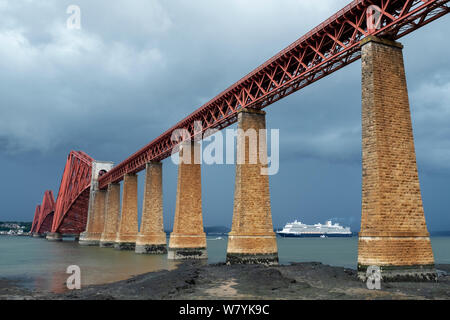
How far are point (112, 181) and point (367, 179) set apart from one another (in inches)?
2230

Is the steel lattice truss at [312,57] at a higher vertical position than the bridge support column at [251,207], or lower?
higher

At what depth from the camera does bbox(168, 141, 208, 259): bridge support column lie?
36281 mm

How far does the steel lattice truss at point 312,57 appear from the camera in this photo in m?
17.6

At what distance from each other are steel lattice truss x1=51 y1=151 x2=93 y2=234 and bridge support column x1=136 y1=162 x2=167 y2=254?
1613 inches

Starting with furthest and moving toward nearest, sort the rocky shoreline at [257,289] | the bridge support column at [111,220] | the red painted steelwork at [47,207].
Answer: the red painted steelwork at [47,207]
the bridge support column at [111,220]
the rocky shoreline at [257,289]

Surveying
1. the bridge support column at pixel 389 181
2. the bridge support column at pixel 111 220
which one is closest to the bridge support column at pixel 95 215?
the bridge support column at pixel 111 220

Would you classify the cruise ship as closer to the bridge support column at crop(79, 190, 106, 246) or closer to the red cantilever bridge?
the bridge support column at crop(79, 190, 106, 246)

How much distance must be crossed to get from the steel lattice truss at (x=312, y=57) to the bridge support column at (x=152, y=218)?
1058 centimetres

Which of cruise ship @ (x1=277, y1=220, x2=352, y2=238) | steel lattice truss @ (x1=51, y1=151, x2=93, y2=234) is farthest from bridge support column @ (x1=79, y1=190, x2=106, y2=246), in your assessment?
cruise ship @ (x1=277, y1=220, x2=352, y2=238)

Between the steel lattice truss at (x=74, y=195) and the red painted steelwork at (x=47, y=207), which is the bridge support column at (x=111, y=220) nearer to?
the steel lattice truss at (x=74, y=195)

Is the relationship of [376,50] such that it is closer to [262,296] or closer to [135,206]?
[262,296]

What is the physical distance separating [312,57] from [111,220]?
50461mm

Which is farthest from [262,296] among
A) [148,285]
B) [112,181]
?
[112,181]

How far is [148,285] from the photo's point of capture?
694 inches
